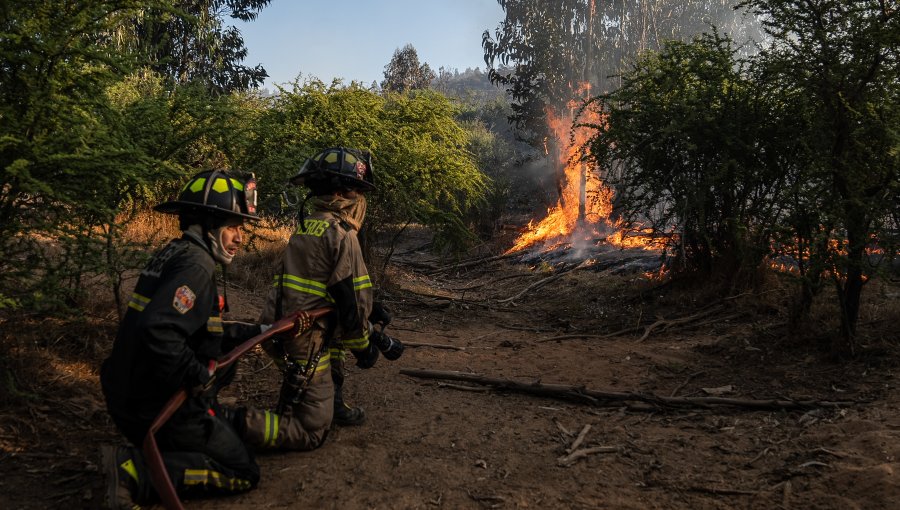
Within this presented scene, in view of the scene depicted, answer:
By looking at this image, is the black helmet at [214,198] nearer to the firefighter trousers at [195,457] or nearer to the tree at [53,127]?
the tree at [53,127]

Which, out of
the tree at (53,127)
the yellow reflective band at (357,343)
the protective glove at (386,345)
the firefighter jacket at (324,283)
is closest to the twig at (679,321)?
the protective glove at (386,345)

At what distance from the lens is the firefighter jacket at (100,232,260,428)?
3.11m

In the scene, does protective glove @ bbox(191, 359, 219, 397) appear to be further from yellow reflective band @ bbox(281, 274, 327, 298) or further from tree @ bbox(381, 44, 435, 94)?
tree @ bbox(381, 44, 435, 94)

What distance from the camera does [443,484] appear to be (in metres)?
3.77

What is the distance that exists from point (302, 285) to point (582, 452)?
2288 millimetres

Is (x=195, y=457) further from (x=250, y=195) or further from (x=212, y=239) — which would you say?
(x=250, y=195)

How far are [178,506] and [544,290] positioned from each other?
11308 mm

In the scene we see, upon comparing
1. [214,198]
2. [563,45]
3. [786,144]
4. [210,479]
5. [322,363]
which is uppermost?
[563,45]

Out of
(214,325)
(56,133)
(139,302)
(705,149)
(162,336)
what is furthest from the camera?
(705,149)

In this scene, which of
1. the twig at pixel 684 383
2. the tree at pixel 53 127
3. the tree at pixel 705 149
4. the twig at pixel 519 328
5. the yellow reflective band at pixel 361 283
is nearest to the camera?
the tree at pixel 53 127

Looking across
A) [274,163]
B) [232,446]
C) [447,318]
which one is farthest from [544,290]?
[232,446]

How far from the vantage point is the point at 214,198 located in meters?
3.49

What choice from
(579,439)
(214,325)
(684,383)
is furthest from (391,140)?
(214,325)

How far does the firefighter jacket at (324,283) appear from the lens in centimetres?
433
